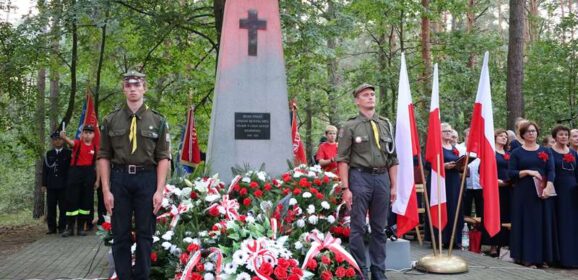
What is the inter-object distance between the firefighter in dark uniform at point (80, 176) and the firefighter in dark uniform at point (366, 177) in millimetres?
6951

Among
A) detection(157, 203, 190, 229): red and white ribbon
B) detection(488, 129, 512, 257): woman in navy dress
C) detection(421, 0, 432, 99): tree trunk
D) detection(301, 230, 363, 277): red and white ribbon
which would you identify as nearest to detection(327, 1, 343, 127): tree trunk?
detection(421, 0, 432, 99): tree trunk

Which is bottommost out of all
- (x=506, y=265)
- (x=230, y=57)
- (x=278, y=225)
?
(x=506, y=265)

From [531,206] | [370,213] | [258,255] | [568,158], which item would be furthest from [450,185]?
[258,255]

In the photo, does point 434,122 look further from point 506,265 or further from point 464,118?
point 464,118

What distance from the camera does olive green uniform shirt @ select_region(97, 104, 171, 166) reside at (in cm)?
519

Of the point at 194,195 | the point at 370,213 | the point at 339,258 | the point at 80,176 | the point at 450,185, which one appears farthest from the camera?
the point at 80,176

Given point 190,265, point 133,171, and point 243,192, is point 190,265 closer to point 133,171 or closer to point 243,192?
point 133,171

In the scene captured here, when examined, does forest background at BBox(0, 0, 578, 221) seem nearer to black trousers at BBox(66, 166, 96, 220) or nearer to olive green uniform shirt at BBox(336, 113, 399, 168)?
black trousers at BBox(66, 166, 96, 220)

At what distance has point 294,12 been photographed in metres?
13.0

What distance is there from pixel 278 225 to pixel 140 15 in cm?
957

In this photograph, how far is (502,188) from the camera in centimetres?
976

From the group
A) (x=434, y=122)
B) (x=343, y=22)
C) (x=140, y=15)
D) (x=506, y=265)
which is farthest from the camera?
(x=140, y=15)

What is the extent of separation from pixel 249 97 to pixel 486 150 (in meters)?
3.09

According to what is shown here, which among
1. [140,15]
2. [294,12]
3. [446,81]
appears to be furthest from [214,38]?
[446,81]
